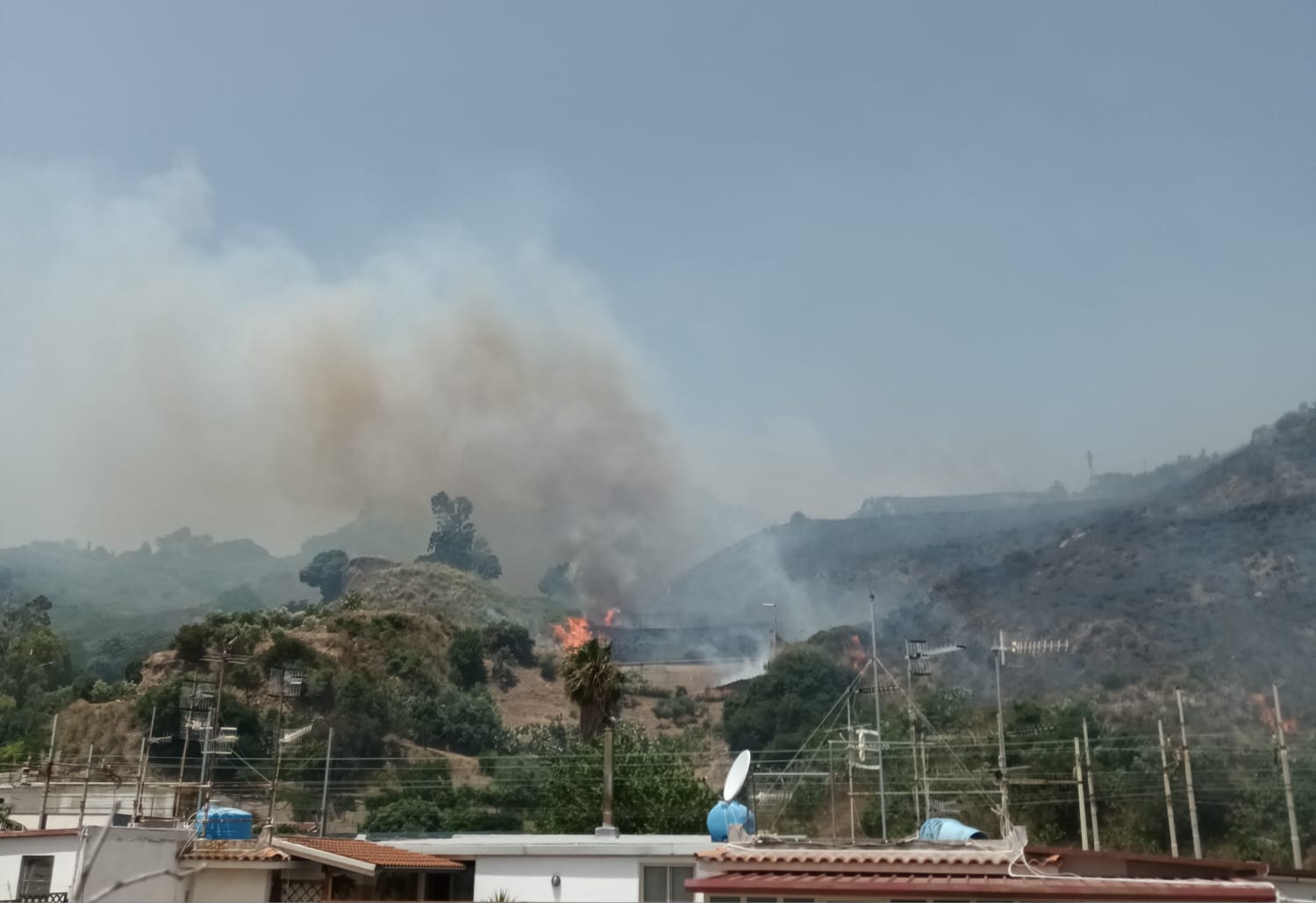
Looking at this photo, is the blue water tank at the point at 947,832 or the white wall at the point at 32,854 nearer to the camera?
the blue water tank at the point at 947,832

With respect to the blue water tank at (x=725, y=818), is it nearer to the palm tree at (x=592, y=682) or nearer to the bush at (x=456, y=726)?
the palm tree at (x=592, y=682)

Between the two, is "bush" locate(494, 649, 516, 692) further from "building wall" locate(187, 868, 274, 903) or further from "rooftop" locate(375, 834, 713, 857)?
"building wall" locate(187, 868, 274, 903)

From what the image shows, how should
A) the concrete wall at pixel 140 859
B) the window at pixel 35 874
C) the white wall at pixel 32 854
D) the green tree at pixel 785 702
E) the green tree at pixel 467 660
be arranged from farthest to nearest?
the green tree at pixel 467 660 < the green tree at pixel 785 702 < the window at pixel 35 874 < the white wall at pixel 32 854 < the concrete wall at pixel 140 859

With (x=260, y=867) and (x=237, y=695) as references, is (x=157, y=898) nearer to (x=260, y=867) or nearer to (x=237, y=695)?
(x=260, y=867)

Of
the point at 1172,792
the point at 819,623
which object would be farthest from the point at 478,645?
the point at 1172,792

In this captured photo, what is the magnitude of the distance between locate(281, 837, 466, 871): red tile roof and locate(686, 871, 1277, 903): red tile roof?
12.0m

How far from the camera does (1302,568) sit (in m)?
123

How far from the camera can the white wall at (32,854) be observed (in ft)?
79.0

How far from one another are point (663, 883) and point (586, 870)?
1764 millimetres

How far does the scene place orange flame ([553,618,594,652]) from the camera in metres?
158

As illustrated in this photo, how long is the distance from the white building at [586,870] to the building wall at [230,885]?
4773mm

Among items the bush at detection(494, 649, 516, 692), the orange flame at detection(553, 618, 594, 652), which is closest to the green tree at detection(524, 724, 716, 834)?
the bush at detection(494, 649, 516, 692)

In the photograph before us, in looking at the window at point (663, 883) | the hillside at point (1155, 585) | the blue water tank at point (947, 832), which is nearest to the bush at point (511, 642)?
the hillside at point (1155, 585)

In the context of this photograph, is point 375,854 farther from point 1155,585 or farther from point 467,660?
point 1155,585
